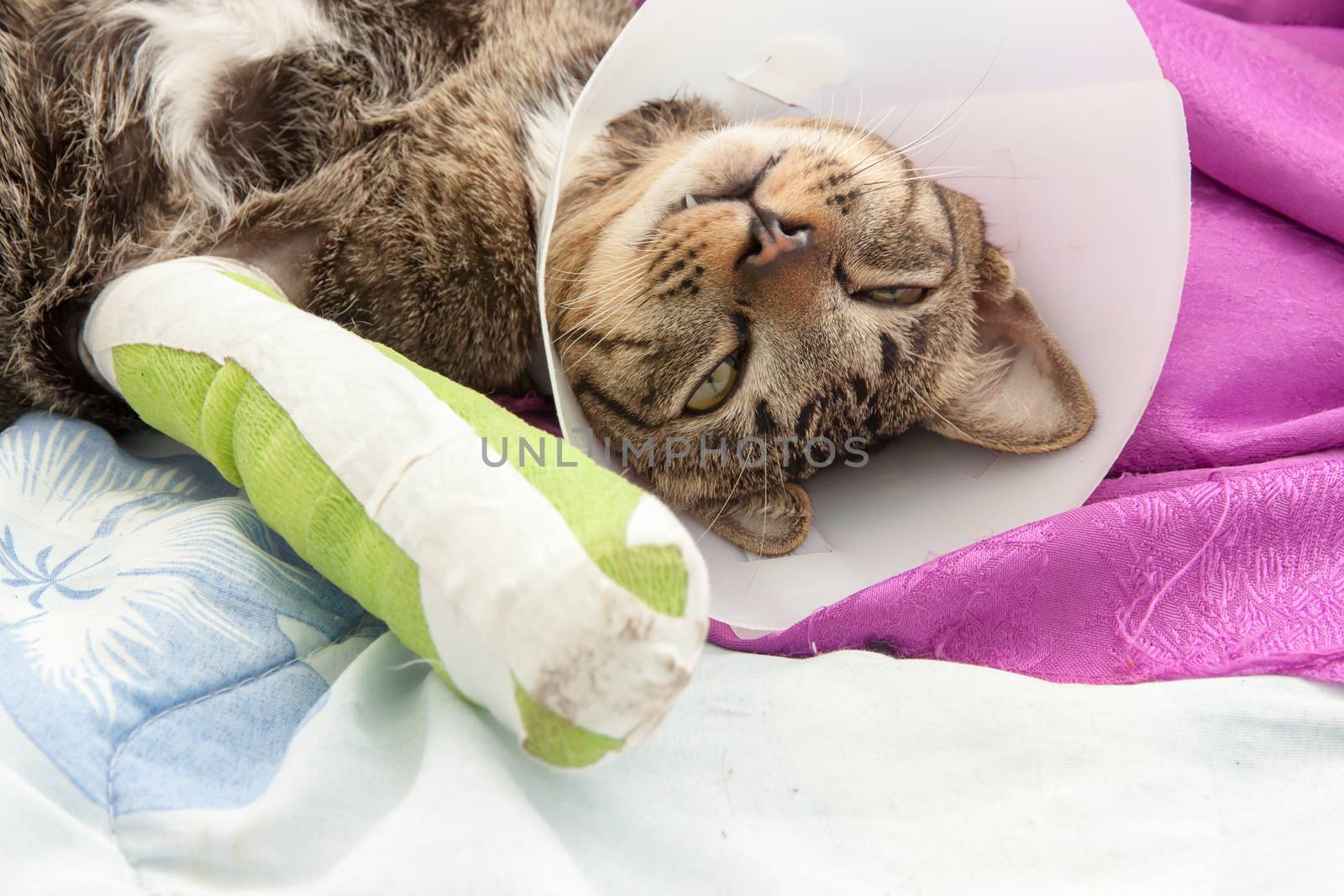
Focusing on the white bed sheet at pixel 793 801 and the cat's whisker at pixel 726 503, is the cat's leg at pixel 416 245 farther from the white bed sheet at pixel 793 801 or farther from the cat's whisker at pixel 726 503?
the white bed sheet at pixel 793 801

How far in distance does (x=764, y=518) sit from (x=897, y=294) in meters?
0.39

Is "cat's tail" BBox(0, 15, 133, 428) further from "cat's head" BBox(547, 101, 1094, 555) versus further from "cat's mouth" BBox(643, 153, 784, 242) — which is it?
"cat's mouth" BBox(643, 153, 784, 242)

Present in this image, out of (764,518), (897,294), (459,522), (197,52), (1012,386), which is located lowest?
(764,518)

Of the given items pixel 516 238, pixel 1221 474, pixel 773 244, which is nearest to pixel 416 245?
pixel 516 238

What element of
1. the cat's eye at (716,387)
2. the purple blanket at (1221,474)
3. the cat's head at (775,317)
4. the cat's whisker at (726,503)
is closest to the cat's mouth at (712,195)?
the cat's head at (775,317)

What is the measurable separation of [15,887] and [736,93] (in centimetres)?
144

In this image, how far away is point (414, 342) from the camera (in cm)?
142

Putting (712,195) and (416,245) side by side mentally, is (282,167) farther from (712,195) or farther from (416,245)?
(712,195)

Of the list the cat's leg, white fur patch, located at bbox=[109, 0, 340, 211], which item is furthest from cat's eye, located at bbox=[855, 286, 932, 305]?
white fur patch, located at bbox=[109, 0, 340, 211]

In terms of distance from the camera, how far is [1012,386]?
4.84 feet

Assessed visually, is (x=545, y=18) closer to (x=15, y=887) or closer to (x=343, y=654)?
(x=343, y=654)

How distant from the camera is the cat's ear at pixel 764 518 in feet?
4.50

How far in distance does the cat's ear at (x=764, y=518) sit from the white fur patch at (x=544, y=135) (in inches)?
21.5

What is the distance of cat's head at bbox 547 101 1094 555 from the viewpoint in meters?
1.26
